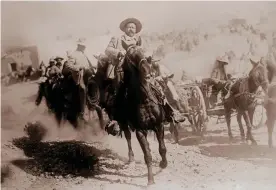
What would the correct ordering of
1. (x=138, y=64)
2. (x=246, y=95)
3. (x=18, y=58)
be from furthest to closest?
(x=18, y=58) < (x=246, y=95) < (x=138, y=64)

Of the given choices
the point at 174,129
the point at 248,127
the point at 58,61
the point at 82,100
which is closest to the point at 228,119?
the point at 248,127

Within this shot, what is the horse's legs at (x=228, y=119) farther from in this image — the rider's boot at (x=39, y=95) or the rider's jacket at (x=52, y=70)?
the rider's boot at (x=39, y=95)

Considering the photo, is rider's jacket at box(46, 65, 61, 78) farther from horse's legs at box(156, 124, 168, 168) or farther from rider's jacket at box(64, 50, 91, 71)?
horse's legs at box(156, 124, 168, 168)

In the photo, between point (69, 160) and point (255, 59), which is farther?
point (69, 160)

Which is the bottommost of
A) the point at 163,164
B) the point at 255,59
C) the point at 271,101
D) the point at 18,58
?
the point at 163,164

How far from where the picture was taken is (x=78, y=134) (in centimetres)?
392

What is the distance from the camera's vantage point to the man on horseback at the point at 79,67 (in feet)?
12.8

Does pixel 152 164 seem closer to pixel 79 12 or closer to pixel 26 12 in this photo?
pixel 79 12

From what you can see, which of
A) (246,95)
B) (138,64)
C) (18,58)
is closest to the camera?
(138,64)

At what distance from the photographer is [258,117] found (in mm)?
3801

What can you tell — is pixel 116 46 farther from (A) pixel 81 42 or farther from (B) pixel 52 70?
(B) pixel 52 70

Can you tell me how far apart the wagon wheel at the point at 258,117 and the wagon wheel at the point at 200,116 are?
1.35 ft

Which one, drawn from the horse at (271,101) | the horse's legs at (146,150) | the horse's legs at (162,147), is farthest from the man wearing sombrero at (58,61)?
the horse at (271,101)

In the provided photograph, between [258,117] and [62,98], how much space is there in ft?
5.46
